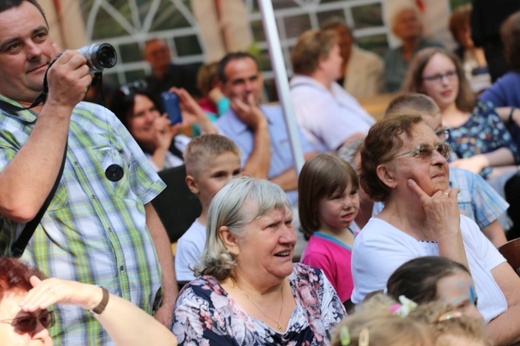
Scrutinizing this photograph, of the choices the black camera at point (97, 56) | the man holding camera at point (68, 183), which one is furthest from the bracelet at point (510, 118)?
the black camera at point (97, 56)

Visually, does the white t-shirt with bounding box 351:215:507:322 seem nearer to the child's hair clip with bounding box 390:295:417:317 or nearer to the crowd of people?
the crowd of people

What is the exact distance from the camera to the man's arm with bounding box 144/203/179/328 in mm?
3536

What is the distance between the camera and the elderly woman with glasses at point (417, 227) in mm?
3674

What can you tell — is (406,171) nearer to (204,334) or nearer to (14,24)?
(204,334)

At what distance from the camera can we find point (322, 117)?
6.47 meters

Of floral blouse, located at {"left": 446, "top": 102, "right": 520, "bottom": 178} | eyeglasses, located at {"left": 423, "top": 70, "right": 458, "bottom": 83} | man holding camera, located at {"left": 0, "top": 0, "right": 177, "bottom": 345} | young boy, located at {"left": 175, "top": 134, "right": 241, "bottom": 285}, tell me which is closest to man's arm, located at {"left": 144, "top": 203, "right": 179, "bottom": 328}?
man holding camera, located at {"left": 0, "top": 0, "right": 177, "bottom": 345}

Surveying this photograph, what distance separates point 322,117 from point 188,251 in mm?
2288

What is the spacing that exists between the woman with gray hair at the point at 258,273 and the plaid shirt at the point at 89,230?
216mm

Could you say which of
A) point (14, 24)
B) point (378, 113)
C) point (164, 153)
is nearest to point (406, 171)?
point (14, 24)

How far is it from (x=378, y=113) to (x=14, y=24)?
5566 millimetres

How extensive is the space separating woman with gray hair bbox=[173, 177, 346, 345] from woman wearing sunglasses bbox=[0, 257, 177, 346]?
1.57 ft

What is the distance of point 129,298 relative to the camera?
11.0ft

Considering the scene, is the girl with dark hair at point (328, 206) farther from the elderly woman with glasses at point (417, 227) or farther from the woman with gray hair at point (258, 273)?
the woman with gray hair at point (258, 273)

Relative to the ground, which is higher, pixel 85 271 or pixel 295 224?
pixel 85 271
